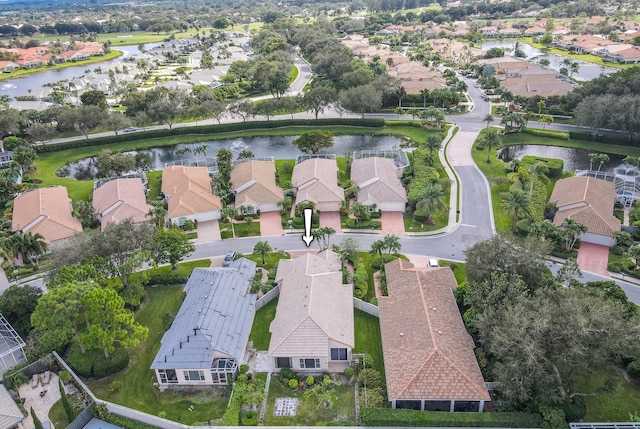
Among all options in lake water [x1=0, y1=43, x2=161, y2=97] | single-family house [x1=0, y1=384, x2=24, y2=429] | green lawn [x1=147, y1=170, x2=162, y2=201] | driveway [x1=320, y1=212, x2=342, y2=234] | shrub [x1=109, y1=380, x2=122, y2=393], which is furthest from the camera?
lake water [x1=0, y1=43, x2=161, y2=97]

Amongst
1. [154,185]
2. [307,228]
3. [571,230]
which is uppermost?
[571,230]

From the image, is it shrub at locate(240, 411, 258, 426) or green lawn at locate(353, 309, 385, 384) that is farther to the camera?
green lawn at locate(353, 309, 385, 384)

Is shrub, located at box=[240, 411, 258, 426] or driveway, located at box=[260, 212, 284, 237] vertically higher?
driveway, located at box=[260, 212, 284, 237]

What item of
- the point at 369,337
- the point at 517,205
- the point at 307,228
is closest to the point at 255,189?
the point at 307,228

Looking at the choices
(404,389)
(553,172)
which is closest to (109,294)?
(404,389)

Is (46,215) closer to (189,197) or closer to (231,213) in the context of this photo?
(189,197)

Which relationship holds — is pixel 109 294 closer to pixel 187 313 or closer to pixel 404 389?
pixel 187 313

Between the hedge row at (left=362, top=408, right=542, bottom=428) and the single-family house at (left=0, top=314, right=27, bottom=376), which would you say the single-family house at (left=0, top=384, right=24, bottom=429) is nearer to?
the single-family house at (left=0, top=314, right=27, bottom=376)

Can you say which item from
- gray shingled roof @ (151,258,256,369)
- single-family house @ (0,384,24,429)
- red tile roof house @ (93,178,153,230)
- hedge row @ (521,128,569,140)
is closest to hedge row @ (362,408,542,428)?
gray shingled roof @ (151,258,256,369)
